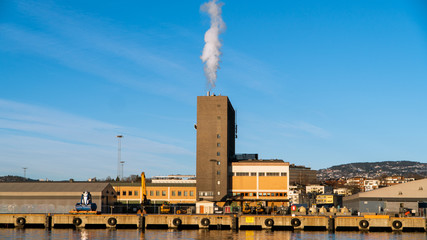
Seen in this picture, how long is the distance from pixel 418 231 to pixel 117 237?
49.6 metres

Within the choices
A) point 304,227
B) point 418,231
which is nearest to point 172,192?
point 304,227

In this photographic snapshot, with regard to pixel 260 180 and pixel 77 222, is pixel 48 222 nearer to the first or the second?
pixel 77 222

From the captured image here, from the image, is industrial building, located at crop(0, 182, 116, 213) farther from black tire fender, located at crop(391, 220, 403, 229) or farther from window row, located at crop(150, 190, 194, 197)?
black tire fender, located at crop(391, 220, 403, 229)

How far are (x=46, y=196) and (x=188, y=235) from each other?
55631 millimetres

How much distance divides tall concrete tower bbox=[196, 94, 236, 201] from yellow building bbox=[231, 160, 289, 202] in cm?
338

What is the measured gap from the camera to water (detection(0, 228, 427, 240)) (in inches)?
2936

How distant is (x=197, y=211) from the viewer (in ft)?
375

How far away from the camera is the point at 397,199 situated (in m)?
116

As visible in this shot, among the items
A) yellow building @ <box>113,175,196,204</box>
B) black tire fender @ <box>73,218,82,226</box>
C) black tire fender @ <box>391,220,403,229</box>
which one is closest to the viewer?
black tire fender @ <box>391,220,403,229</box>

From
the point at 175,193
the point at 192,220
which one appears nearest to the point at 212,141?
the point at 175,193

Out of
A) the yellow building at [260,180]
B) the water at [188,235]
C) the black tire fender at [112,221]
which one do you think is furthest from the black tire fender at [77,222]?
the yellow building at [260,180]

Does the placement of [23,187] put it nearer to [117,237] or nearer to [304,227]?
[117,237]

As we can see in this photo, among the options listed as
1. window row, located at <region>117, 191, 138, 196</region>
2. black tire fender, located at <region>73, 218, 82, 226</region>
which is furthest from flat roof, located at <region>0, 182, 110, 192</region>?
black tire fender, located at <region>73, 218, 82, 226</region>

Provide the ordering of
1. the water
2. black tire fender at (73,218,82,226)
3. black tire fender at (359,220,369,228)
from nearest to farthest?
the water < black tire fender at (359,220,369,228) < black tire fender at (73,218,82,226)
